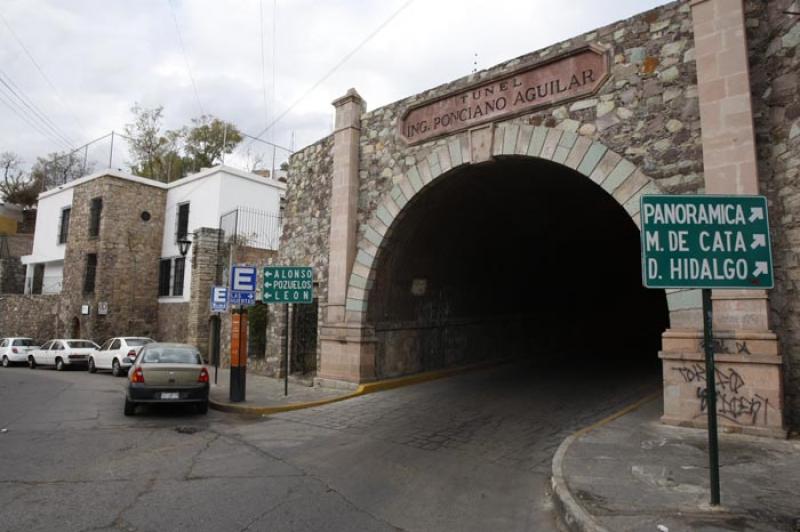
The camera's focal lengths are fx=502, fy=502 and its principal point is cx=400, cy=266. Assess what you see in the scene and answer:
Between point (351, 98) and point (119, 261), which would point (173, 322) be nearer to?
point (119, 261)

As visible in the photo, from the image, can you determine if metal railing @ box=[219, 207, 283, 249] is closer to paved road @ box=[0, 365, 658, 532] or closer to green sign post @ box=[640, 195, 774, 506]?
paved road @ box=[0, 365, 658, 532]

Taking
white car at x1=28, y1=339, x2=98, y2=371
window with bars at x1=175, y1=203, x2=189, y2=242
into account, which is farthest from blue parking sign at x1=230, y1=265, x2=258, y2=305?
window with bars at x1=175, y1=203, x2=189, y2=242

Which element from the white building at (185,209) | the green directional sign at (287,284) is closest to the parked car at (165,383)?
the green directional sign at (287,284)

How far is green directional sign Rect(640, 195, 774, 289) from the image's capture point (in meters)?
4.11

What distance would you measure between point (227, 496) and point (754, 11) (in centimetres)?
935

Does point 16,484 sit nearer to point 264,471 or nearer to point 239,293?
point 264,471

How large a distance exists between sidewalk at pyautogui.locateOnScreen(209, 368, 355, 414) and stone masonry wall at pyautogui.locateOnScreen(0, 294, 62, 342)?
68.0ft

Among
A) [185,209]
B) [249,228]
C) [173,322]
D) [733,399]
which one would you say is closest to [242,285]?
[733,399]

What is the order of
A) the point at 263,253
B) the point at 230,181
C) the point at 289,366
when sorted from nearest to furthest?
1. the point at 289,366
2. the point at 263,253
3. the point at 230,181

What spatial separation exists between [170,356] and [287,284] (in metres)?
2.81

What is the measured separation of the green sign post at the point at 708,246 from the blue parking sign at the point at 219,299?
12.2 meters

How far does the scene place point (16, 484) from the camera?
5223 mm

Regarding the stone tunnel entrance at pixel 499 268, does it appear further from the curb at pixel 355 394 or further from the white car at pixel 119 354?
the white car at pixel 119 354

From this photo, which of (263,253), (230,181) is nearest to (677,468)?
(263,253)
